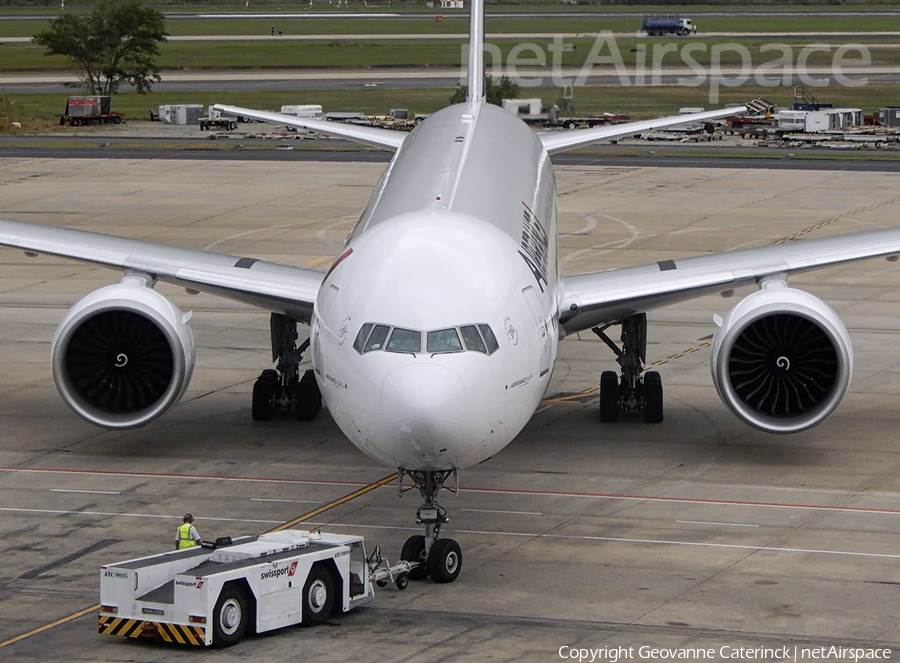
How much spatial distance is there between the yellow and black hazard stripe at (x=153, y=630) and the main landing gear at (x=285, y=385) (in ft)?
35.3

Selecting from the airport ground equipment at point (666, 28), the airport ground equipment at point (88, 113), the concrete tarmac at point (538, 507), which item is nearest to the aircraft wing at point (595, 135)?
the concrete tarmac at point (538, 507)

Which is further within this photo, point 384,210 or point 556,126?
point 556,126

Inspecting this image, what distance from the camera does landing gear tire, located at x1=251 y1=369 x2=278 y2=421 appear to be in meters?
28.1

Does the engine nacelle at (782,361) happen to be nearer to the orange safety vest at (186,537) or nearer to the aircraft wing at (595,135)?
the aircraft wing at (595,135)

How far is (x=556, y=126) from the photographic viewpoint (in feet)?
271

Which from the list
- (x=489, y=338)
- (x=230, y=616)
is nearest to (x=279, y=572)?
(x=230, y=616)

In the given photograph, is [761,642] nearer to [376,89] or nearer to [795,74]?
[376,89]

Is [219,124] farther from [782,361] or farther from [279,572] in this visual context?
[279,572]

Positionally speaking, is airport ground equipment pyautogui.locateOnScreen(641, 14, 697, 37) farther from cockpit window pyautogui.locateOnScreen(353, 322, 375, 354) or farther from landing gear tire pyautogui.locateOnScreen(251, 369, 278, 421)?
cockpit window pyautogui.locateOnScreen(353, 322, 375, 354)

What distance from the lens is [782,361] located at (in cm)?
2511

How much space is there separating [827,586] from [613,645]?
11.9 feet

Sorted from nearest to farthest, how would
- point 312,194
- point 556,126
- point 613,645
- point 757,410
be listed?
point 613,645 → point 757,410 → point 312,194 → point 556,126

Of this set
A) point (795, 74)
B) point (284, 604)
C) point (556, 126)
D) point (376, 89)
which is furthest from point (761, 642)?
point (795, 74)

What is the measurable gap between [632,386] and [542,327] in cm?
780
